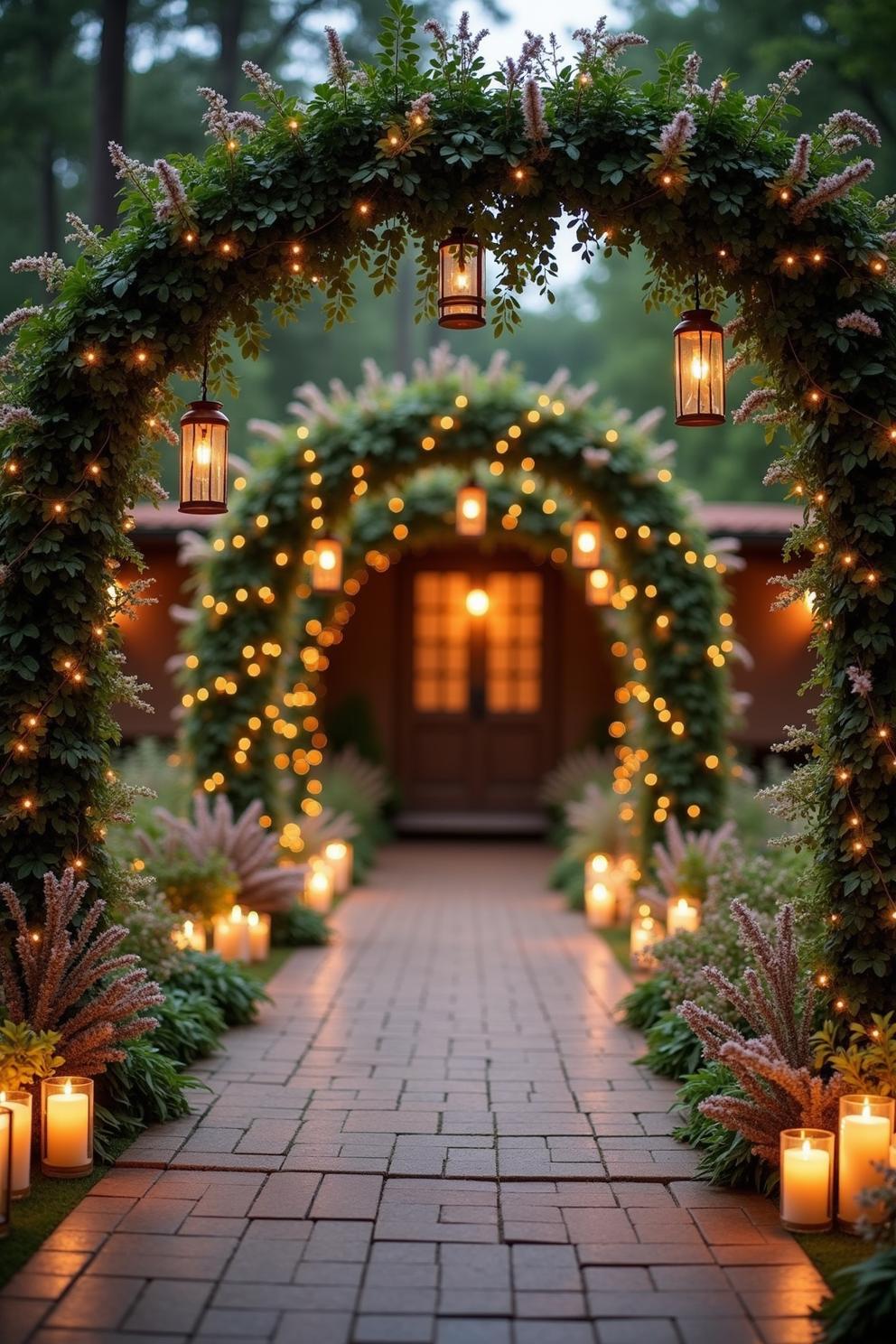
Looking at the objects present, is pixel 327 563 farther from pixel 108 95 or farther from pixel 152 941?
pixel 108 95

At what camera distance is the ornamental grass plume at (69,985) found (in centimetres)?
461

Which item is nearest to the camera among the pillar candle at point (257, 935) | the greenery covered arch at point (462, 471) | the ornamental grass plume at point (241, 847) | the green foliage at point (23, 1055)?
the green foliage at point (23, 1055)

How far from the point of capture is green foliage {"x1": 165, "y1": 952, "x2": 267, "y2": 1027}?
6438 mm

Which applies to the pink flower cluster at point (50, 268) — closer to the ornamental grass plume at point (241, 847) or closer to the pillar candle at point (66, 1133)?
the pillar candle at point (66, 1133)

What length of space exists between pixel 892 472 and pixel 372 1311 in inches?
122

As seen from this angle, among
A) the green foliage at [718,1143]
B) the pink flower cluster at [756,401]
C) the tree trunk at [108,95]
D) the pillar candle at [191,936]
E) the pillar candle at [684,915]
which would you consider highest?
the tree trunk at [108,95]

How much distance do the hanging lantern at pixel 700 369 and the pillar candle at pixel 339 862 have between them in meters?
6.70

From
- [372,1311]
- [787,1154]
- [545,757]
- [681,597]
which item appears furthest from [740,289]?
[545,757]

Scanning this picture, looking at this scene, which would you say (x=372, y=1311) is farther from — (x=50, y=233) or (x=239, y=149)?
(x=50, y=233)

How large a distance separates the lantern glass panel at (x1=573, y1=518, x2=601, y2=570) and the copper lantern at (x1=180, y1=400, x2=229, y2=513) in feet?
15.8

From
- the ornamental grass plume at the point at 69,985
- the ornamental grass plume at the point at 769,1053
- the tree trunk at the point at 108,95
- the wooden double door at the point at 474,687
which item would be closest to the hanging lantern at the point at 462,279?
the ornamental grass plume at the point at 769,1053

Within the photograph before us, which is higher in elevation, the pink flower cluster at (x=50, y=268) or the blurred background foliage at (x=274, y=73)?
the blurred background foliage at (x=274, y=73)

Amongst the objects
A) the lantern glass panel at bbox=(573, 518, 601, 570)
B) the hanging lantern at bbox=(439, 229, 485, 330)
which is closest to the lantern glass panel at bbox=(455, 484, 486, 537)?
the lantern glass panel at bbox=(573, 518, 601, 570)

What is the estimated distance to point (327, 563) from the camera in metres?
9.80
